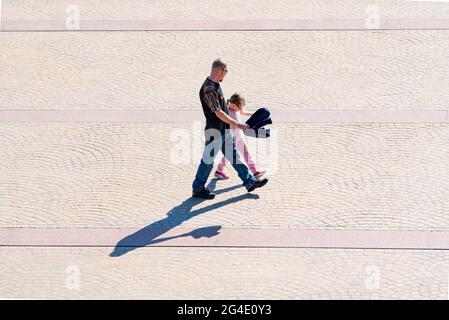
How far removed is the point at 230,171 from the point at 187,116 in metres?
1.75

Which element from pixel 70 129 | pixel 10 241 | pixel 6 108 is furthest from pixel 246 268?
pixel 6 108

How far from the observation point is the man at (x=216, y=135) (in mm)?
9797

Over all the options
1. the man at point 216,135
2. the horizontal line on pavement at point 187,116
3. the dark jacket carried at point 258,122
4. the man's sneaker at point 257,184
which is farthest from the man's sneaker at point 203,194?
the horizontal line on pavement at point 187,116

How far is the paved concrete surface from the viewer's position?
29.0ft

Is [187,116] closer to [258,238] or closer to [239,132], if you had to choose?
[239,132]

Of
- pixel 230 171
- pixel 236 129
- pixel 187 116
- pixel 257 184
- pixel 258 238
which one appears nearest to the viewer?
pixel 258 238

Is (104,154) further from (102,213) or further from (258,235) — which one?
(258,235)

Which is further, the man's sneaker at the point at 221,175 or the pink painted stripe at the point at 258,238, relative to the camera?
the man's sneaker at the point at 221,175

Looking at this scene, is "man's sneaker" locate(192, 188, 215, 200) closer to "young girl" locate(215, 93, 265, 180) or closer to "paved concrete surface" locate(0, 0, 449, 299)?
"paved concrete surface" locate(0, 0, 449, 299)

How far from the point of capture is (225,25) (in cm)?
1570

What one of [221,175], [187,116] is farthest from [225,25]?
[221,175]

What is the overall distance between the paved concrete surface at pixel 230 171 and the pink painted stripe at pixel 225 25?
0.14 meters

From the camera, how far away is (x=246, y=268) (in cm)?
888

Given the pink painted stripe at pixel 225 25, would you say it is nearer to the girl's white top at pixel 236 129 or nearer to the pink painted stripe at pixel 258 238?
the girl's white top at pixel 236 129
